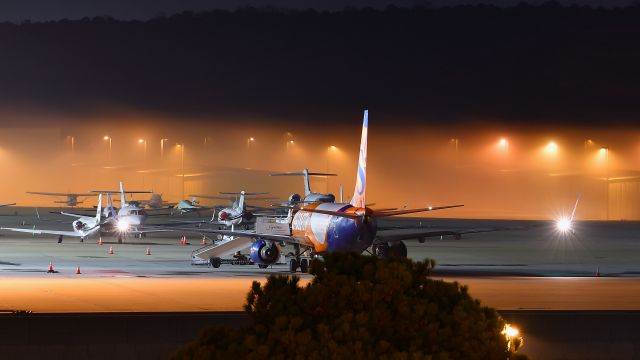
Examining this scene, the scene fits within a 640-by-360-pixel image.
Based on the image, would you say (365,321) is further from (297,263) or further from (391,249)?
(391,249)

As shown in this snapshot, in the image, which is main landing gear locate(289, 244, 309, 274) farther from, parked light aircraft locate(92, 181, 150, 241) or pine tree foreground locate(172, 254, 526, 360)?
pine tree foreground locate(172, 254, 526, 360)

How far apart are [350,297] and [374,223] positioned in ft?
110

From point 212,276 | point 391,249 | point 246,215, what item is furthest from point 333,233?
point 246,215

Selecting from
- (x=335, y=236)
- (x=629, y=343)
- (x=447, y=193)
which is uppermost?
(x=447, y=193)

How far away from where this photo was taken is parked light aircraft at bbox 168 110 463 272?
45.8 metres

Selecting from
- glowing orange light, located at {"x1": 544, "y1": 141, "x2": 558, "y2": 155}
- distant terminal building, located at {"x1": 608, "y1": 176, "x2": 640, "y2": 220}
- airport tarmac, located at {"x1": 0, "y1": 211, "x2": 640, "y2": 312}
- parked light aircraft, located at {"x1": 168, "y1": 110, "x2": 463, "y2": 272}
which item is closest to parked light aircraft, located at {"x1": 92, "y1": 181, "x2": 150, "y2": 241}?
airport tarmac, located at {"x1": 0, "y1": 211, "x2": 640, "y2": 312}

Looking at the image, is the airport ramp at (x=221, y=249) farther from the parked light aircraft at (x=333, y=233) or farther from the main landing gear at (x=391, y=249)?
the main landing gear at (x=391, y=249)

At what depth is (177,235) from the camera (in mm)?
91562

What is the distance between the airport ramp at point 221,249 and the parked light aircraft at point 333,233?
195mm

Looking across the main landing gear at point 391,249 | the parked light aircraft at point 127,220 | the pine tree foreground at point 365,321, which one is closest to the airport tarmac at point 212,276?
the parked light aircraft at point 127,220

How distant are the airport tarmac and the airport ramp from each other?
0.72 meters

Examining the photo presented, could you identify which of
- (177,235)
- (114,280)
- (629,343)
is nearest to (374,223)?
(114,280)

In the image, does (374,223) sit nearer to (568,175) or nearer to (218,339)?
(218,339)

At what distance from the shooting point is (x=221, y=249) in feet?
167
